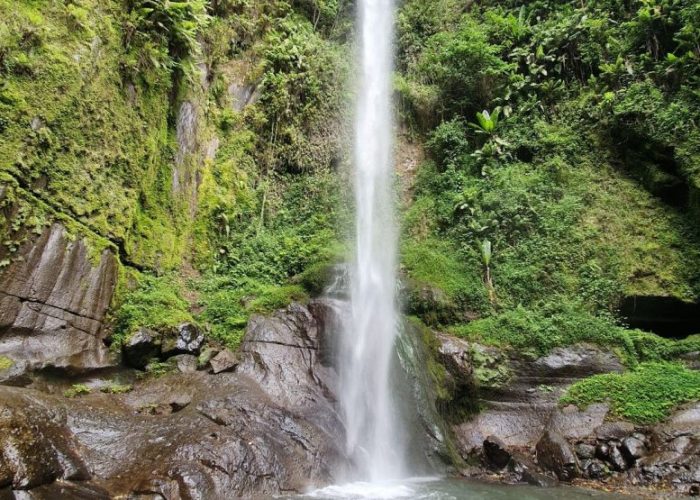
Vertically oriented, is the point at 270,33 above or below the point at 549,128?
above

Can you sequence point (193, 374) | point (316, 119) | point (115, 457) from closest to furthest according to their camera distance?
point (115, 457) < point (193, 374) < point (316, 119)

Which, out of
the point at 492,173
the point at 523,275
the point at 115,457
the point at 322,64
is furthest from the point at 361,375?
the point at 322,64

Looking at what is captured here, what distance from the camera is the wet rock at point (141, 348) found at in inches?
292

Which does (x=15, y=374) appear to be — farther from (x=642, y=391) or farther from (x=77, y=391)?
(x=642, y=391)

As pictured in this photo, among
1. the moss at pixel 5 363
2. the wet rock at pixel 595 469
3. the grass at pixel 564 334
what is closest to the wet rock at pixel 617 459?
the wet rock at pixel 595 469

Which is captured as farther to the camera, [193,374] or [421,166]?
[421,166]

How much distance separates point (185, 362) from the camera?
306 inches

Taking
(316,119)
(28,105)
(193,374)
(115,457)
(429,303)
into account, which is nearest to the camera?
(115,457)

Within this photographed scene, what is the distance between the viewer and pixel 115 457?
5152mm

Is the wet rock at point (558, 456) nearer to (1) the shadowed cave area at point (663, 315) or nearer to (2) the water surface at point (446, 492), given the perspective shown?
(2) the water surface at point (446, 492)

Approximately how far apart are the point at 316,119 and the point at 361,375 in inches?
368

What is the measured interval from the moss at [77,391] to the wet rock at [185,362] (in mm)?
1405

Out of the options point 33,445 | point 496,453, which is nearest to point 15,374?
point 33,445

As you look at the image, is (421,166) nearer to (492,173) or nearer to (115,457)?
(492,173)
